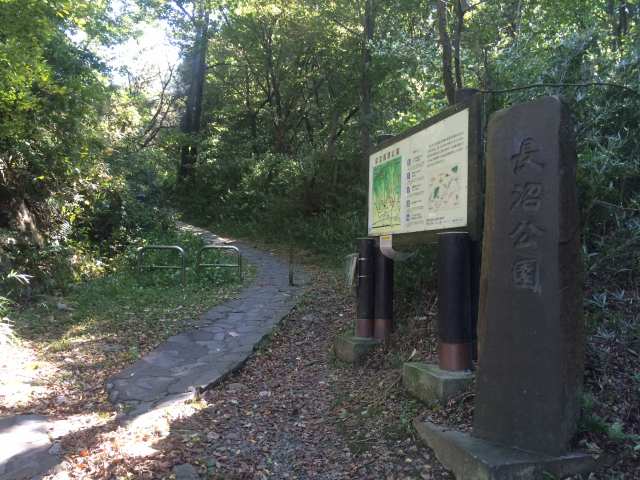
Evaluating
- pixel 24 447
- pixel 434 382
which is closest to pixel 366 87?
pixel 434 382

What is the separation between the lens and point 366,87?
16438 mm

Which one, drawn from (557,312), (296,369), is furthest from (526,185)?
(296,369)

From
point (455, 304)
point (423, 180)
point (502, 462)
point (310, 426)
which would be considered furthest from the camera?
point (423, 180)

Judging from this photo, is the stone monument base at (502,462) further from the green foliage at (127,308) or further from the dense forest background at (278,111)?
the green foliage at (127,308)

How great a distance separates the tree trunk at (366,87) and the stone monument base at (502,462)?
473 inches

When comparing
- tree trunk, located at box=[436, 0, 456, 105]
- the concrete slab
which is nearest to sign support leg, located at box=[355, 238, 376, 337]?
the concrete slab

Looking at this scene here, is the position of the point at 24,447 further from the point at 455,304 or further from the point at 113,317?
the point at 113,317

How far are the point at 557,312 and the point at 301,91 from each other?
1896cm

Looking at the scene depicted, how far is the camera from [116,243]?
13148mm

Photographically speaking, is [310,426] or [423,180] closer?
[310,426]

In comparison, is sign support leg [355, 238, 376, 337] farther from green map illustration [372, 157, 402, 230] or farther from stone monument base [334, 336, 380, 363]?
green map illustration [372, 157, 402, 230]

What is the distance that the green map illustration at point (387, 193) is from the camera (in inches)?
206

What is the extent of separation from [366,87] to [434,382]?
1382cm

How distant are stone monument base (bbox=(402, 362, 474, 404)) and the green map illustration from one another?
1569 mm
